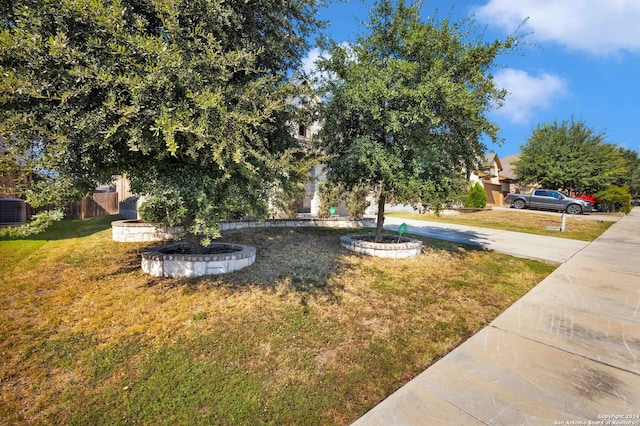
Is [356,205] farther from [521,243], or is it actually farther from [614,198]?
[614,198]

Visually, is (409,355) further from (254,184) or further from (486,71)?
(486,71)

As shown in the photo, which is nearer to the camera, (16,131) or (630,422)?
(630,422)

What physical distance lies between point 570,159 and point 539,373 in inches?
1104

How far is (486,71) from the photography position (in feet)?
23.3

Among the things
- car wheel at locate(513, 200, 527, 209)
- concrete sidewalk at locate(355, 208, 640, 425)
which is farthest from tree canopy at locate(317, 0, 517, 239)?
car wheel at locate(513, 200, 527, 209)

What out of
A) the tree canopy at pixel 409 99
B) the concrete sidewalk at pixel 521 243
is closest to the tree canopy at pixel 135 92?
the tree canopy at pixel 409 99

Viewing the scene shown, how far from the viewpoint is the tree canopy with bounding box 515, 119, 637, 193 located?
77.0ft

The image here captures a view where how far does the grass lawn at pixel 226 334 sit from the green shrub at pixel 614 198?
83.7 feet

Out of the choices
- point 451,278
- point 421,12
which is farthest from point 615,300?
point 421,12

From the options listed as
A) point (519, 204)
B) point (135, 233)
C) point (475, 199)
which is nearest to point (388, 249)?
point (135, 233)

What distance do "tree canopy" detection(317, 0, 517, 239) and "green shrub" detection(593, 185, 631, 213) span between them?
2540cm

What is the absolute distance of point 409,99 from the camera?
20.6 feet

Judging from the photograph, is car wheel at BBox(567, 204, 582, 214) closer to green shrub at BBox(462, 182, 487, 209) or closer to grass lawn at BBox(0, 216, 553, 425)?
green shrub at BBox(462, 182, 487, 209)

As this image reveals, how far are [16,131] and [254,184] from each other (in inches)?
107
